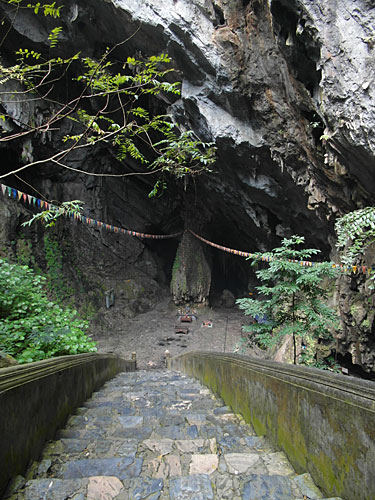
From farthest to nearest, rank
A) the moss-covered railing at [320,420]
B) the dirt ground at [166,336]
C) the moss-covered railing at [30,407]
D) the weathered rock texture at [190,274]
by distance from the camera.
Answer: the weathered rock texture at [190,274], the dirt ground at [166,336], the moss-covered railing at [30,407], the moss-covered railing at [320,420]

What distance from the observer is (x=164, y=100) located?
8.75 m

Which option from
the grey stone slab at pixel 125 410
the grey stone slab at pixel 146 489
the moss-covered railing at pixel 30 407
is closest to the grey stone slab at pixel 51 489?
the moss-covered railing at pixel 30 407

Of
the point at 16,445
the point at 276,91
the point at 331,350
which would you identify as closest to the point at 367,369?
the point at 331,350

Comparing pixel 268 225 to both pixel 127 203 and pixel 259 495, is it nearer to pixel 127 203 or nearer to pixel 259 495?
pixel 127 203

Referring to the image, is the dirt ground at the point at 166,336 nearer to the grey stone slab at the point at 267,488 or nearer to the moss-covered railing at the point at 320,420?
the moss-covered railing at the point at 320,420

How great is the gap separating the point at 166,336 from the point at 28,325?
27.7ft

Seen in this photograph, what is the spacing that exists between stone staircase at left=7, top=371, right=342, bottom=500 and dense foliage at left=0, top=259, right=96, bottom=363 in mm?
1160

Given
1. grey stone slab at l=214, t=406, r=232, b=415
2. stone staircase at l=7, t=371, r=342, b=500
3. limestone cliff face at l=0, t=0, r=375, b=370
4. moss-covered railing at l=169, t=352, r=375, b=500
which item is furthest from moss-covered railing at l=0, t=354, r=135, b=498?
limestone cliff face at l=0, t=0, r=375, b=370

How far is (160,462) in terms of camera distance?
5.05ft

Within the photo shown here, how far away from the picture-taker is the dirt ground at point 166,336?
33.6ft

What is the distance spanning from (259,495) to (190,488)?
30cm

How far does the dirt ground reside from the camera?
10250mm

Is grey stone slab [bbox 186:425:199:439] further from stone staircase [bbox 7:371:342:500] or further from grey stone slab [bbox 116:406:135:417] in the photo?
grey stone slab [bbox 116:406:135:417]

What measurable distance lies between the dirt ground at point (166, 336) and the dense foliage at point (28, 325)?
6322mm
